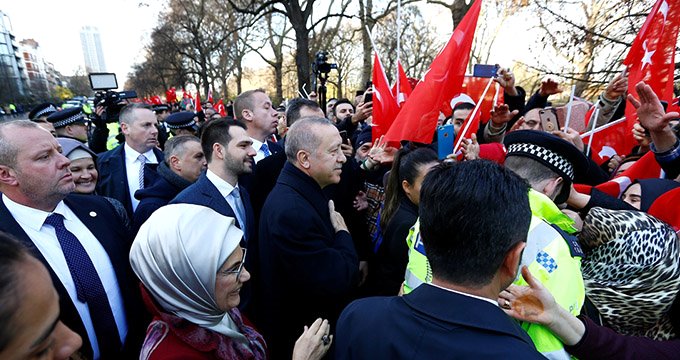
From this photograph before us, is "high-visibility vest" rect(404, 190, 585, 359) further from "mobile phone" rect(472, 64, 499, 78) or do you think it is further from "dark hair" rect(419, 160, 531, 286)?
"mobile phone" rect(472, 64, 499, 78)

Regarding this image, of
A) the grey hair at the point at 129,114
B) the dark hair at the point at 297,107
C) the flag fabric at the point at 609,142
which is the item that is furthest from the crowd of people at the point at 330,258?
the dark hair at the point at 297,107

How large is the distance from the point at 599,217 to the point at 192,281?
1644 millimetres

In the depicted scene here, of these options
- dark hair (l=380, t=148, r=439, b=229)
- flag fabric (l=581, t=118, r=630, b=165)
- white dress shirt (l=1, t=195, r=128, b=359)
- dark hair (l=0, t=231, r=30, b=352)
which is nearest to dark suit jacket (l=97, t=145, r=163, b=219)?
white dress shirt (l=1, t=195, r=128, b=359)

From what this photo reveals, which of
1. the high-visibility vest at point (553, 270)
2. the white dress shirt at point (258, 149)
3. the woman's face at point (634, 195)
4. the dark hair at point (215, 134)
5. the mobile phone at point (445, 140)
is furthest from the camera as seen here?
the white dress shirt at point (258, 149)

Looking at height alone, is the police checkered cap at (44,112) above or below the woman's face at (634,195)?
below

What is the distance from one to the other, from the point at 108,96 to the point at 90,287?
6535 millimetres

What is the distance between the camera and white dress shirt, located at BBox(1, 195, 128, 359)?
1.88 metres

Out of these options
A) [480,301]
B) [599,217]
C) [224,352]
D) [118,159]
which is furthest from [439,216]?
[118,159]

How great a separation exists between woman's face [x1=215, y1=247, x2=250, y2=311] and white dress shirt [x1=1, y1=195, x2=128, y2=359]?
36.1 inches

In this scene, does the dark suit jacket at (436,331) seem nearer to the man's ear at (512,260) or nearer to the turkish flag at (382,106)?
the man's ear at (512,260)

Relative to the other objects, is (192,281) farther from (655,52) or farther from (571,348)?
(655,52)

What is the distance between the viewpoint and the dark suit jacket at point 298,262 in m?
2.09

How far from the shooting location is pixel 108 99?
23.6ft

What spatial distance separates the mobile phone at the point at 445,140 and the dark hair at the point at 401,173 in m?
0.09
